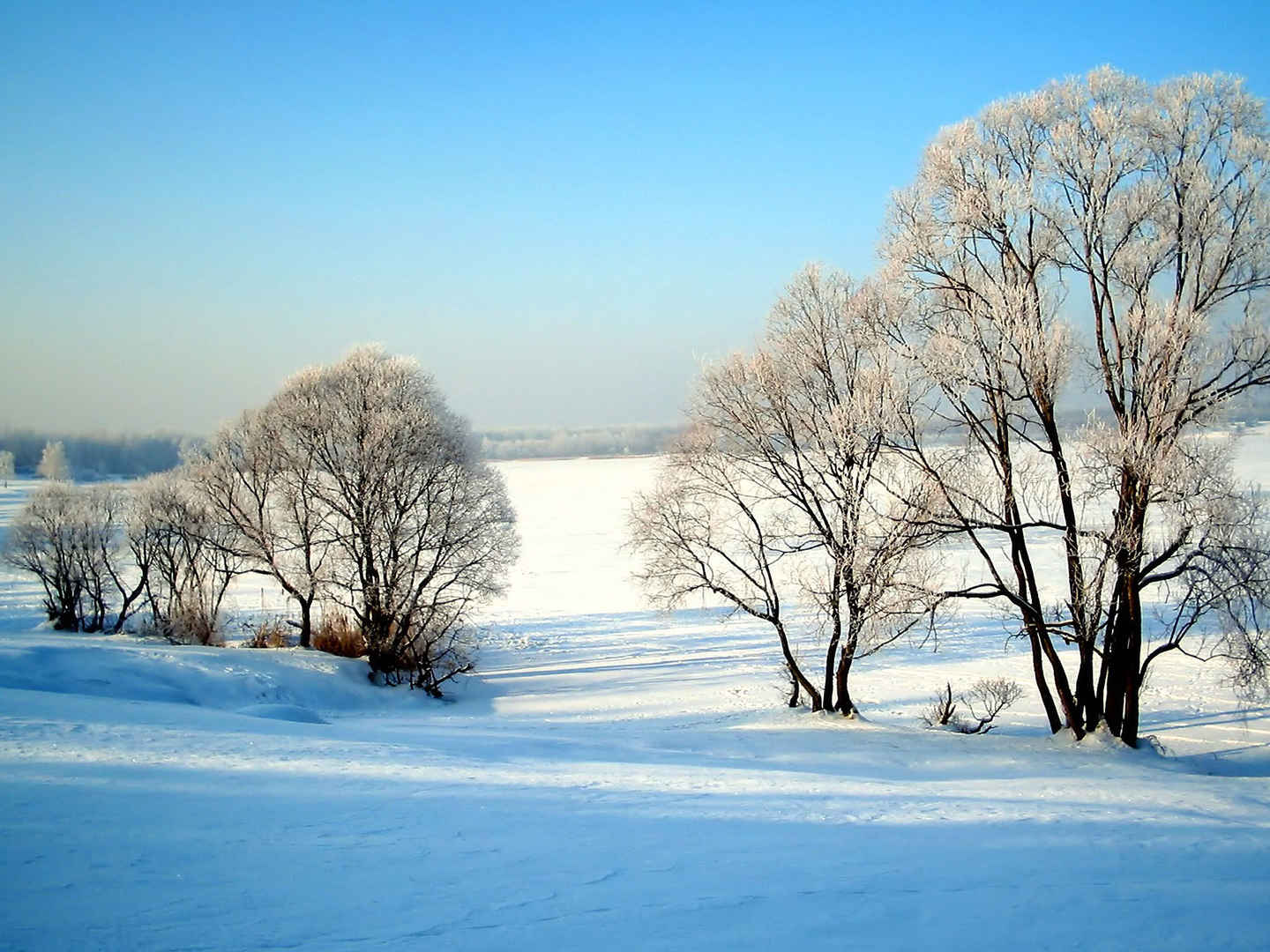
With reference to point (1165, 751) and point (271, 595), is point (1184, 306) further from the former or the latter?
point (271, 595)

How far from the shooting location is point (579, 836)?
589cm

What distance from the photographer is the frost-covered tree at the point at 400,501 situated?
22328 millimetres

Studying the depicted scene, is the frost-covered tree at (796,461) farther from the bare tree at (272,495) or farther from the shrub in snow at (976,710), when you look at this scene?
the bare tree at (272,495)

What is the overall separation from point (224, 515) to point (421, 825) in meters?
25.2

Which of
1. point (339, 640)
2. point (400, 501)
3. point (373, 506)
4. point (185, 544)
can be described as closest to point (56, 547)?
point (185, 544)

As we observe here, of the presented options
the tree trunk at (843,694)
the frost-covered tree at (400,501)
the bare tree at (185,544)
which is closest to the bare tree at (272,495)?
the frost-covered tree at (400,501)

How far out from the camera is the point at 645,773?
8383 millimetres

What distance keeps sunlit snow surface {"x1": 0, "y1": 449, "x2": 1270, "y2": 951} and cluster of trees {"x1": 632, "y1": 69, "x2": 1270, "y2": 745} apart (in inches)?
100.0

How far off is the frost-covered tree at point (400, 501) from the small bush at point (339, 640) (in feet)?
7.28

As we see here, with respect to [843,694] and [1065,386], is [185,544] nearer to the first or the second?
[843,694]

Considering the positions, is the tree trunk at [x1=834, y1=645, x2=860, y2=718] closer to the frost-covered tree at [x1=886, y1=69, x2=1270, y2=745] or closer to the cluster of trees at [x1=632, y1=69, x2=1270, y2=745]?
the cluster of trees at [x1=632, y1=69, x2=1270, y2=745]

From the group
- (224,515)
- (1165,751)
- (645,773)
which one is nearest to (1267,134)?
(1165,751)

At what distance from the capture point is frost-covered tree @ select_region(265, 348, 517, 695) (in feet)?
73.3

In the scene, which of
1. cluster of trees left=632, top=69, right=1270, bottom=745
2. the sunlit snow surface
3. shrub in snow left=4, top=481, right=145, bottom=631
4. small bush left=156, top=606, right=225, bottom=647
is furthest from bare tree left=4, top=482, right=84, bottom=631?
cluster of trees left=632, top=69, right=1270, bottom=745
